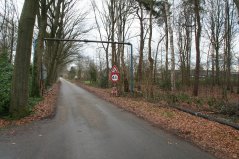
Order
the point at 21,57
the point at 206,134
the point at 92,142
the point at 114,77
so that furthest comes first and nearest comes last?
1. the point at 114,77
2. the point at 21,57
3. the point at 206,134
4. the point at 92,142

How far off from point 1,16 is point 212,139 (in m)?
30.1

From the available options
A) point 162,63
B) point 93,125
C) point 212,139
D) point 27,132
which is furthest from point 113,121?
point 162,63

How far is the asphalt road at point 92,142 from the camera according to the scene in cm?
700

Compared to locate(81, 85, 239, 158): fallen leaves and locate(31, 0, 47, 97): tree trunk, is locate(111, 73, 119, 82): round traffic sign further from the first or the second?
locate(81, 85, 239, 158): fallen leaves

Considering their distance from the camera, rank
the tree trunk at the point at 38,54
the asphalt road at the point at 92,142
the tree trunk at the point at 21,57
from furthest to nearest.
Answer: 1. the tree trunk at the point at 38,54
2. the tree trunk at the point at 21,57
3. the asphalt road at the point at 92,142

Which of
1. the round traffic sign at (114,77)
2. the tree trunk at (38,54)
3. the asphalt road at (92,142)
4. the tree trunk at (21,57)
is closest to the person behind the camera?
the asphalt road at (92,142)

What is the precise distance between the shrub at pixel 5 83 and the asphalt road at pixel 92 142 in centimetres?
205

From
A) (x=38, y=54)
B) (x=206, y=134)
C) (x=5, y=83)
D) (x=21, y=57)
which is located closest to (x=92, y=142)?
(x=206, y=134)

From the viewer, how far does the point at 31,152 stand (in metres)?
7.20

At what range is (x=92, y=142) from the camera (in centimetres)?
825

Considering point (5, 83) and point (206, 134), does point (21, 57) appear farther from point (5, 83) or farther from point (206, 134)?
point (206, 134)

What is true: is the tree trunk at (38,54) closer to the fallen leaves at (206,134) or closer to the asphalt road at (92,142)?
the asphalt road at (92,142)

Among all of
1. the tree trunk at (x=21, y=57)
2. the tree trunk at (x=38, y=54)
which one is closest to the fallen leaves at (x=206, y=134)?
the tree trunk at (x=21, y=57)

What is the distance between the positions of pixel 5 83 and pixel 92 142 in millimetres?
7724
